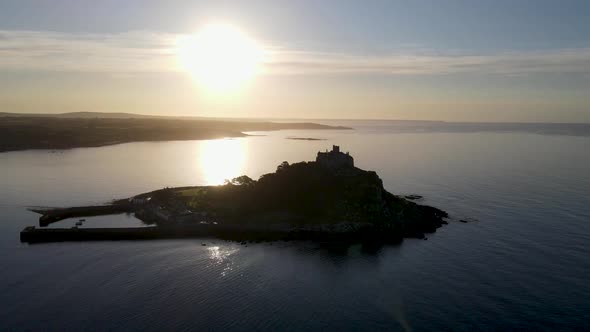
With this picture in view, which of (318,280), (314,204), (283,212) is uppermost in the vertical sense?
(314,204)

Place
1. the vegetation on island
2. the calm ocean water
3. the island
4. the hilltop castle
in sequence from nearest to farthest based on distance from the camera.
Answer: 1. the calm ocean water
2. the island
3. the vegetation on island
4. the hilltop castle

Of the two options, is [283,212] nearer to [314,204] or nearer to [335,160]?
[314,204]

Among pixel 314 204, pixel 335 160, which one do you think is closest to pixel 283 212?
pixel 314 204

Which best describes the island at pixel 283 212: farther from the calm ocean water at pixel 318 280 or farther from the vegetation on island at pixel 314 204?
the calm ocean water at pixel 318 280

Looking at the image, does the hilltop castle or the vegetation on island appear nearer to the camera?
A: the vegetation on island

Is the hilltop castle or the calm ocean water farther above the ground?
the hilltop castle

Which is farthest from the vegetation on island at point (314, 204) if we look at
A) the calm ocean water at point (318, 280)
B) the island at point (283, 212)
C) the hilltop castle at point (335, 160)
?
the calm ocean water at point (318, 280)

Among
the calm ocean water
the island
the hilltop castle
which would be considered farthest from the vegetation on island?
the calm ocean water

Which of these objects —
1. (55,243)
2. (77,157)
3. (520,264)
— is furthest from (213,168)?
(520,264)

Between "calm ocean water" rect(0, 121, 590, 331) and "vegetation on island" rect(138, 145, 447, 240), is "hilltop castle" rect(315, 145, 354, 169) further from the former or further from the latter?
"calm ocean water" rect(0, 121, 590, 331)

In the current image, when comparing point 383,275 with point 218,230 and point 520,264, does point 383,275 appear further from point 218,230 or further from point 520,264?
point 218,230
